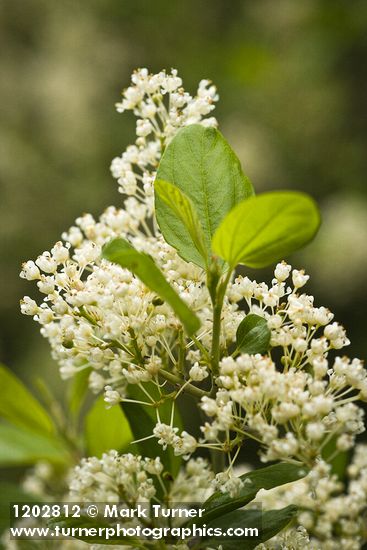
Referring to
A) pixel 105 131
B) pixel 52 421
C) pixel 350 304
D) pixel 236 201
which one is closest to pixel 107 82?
pixel 105 131

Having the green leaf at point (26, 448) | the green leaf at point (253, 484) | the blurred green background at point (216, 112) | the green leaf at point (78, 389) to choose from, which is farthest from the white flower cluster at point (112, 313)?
the blurred green background at point (216, 112)

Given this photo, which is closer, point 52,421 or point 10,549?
point 10,549

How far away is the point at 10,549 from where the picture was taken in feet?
3.17

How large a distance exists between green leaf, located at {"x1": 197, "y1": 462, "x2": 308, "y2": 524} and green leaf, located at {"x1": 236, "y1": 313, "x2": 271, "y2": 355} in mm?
108

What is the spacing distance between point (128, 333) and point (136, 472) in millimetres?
163

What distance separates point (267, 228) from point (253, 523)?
0.99 ft

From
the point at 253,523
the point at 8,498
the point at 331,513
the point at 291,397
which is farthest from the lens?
the point at 8,498

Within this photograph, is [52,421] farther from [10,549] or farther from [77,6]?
[77,6]

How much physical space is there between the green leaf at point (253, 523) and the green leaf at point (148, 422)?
101 millimetres

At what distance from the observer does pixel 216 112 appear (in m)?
3.97

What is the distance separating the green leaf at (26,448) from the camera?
110 cm

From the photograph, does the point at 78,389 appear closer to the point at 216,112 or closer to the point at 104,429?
the point at 104,429
